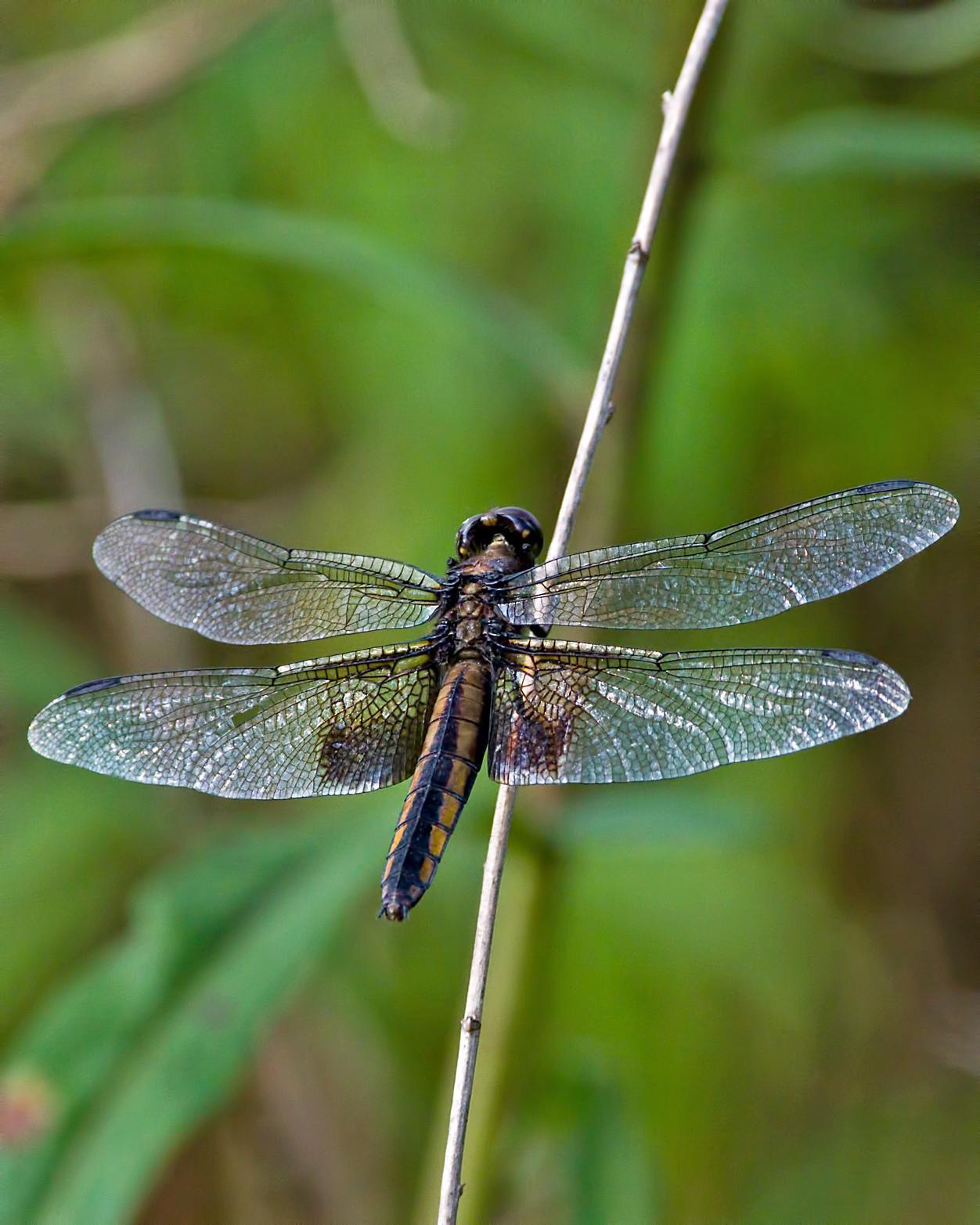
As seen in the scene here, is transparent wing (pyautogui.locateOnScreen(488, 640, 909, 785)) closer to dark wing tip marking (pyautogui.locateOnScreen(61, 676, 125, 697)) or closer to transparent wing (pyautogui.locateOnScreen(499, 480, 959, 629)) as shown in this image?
transparent wing (pyautogui.locateOnScreen(499, 480, 959, 629))

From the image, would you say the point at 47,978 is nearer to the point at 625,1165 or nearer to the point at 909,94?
the point at 625,1165

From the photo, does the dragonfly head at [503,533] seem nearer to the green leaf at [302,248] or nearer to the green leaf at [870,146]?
the green leaf at [302,248]

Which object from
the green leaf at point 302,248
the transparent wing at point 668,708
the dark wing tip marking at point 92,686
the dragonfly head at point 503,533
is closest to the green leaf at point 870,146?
the green leaf at point 302,248

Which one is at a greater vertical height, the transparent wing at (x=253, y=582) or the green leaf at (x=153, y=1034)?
the transparent wing at (x=253, y=582)

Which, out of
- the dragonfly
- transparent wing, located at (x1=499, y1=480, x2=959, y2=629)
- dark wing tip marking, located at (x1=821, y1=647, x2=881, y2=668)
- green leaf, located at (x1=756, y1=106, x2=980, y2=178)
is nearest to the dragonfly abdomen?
the dragonfly

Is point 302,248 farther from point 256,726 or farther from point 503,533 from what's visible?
point 256,726

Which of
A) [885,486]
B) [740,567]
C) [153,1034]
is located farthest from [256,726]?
[885,486]

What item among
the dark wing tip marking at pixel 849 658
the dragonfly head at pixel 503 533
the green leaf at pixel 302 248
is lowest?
the dark wing tip marking at pixel 849 658
